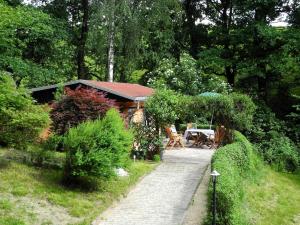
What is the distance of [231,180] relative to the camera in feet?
37.6

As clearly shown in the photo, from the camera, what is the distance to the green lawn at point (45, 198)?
955cm

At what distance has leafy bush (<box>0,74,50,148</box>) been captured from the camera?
1209 cm

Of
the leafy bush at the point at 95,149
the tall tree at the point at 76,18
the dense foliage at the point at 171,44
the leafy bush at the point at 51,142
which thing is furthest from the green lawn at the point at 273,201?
the tall tree at the point at 76,18

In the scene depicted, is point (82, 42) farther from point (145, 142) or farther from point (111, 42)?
point (145, 142)

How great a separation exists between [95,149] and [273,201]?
23.9ft

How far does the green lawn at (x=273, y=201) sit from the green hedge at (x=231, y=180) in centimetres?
64

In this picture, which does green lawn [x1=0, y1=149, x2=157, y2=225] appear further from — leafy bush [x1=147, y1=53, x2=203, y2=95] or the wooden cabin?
leafy bush [x1=147, y1=53, x2=203, y2=95]

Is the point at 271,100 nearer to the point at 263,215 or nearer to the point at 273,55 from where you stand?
the point at 273,55

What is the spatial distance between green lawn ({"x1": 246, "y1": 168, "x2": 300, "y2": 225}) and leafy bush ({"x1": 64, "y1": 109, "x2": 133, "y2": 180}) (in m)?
4.44

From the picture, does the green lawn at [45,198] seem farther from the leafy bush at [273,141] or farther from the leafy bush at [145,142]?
the leafy bush at [273,141]

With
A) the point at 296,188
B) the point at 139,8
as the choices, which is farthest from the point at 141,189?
the point at 139,8

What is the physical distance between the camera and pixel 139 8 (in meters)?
27.3

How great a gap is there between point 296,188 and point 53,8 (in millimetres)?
20844

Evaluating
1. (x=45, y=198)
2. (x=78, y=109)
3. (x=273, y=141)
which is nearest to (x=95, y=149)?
(x=45, y=198)
